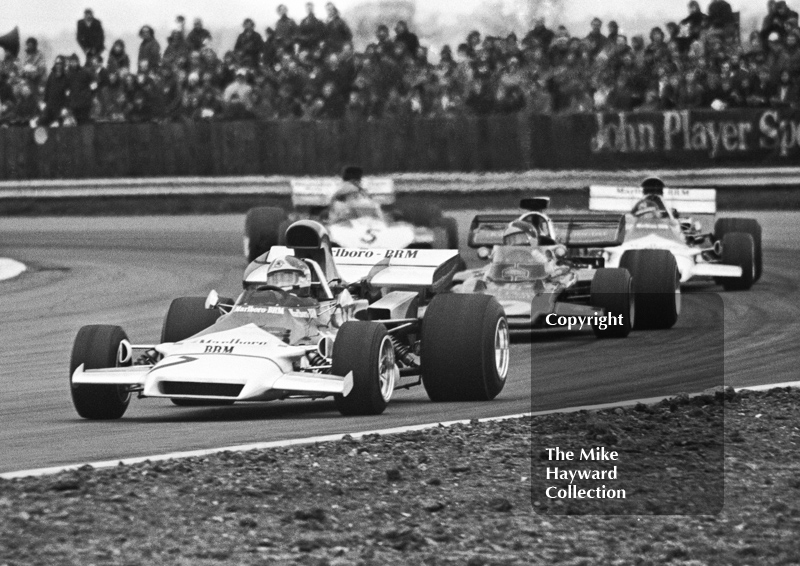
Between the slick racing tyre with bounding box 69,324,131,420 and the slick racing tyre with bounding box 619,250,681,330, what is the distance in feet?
22.3

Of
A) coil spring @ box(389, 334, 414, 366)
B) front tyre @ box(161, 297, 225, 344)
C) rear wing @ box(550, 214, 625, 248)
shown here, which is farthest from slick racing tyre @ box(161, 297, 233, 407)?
rear wing @ box(550, 214, 625, 248)

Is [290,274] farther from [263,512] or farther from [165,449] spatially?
[263,512]

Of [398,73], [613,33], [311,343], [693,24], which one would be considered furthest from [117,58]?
[311,343]

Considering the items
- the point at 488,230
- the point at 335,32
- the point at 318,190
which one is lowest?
the point at 488,230

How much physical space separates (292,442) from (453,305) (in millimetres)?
2406

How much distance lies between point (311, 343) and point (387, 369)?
1.99 ft

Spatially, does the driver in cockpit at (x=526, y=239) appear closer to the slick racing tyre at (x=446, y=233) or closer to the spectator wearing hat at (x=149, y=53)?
the slick racing tyre at (x=446, y=233)

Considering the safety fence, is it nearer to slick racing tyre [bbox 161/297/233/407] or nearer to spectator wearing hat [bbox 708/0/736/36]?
spectator wearing hat [bbox 708/0/736/36]

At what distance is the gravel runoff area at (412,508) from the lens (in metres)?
6.73

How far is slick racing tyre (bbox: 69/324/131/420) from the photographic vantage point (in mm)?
10703

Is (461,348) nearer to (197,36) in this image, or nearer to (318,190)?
(318,190)

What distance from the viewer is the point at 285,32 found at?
29.6m

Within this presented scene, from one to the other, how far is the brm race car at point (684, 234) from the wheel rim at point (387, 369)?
26.8 feet

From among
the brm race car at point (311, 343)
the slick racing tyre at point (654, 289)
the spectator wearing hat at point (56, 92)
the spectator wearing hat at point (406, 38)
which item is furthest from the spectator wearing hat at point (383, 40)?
the brm race car at point (311, 343)
